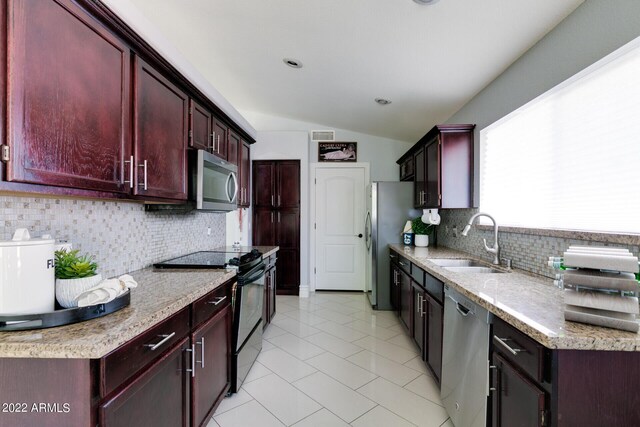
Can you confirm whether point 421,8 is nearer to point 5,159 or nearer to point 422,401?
point 5,159

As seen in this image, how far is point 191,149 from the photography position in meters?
2.32

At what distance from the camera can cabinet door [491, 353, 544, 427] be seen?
106cm

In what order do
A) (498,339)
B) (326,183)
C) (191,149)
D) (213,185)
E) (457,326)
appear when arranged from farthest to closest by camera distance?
(326,183), (213,185), (191,149), (457,326), (498,339)

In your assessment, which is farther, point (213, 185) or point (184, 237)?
point (184, 237)

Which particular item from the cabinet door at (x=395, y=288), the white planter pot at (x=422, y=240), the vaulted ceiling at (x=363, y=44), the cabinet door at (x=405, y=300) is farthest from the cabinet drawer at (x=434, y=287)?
the vaulted ceiling at (x=363, y=44)

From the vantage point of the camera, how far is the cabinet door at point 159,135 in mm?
1679

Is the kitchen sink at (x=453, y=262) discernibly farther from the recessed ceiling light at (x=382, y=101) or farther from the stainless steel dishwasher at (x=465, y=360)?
the recessed ceiling light at (x=382, y=101)

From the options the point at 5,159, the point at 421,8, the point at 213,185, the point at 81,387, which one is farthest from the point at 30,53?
the point at 421,8

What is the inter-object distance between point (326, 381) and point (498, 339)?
1.48 metres

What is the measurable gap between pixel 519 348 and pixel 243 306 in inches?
67.1

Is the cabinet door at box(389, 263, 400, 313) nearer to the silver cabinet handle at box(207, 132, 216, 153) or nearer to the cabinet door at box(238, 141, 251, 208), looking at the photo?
the cabinet door at box(238, 141, 251, 208)

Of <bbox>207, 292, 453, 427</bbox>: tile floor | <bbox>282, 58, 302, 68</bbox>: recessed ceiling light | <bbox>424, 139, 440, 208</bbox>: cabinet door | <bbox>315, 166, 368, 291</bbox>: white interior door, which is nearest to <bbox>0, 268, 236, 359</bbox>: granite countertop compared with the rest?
<bbox>207, 292, 453, 427</bbox>: tile floor

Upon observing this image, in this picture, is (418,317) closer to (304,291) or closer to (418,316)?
(418,316)

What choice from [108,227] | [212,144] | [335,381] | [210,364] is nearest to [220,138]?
[212,144]
